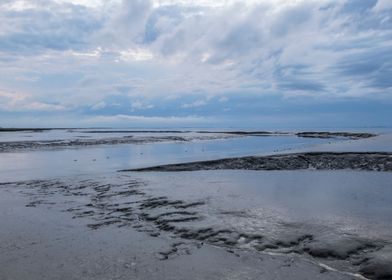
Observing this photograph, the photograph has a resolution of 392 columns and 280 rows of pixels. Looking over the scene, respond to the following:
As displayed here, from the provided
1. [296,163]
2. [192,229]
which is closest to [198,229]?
[192,229]

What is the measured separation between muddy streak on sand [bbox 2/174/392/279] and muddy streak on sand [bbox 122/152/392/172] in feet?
32.9

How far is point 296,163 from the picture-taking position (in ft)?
101

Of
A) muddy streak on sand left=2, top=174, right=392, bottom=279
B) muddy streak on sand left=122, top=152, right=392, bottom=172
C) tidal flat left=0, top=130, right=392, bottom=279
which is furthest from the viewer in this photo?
muddy streak on sand left=122, top=152, right=392, bottom=172

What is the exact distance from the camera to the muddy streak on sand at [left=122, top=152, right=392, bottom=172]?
93.7 feet

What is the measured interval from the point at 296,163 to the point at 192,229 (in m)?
20.6

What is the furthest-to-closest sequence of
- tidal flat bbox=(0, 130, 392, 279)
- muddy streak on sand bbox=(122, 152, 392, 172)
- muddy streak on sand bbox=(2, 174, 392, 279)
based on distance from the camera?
muddy streak on sand bbox=(122, 152, 392, 172) < muddy streak on sand bbox=(2, 174, 392, 279) < tidal flat bbox=(0, 130, 392, 279)

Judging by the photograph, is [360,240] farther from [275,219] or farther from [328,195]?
[328,195]

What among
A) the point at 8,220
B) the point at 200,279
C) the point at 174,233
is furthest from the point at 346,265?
the point at 8,220

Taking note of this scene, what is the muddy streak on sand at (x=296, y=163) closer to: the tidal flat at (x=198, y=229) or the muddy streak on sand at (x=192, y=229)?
the tidal flat at (x=198, y=229)

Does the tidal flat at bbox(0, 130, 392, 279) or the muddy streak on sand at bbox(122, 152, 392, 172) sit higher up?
the muddy streak on sand at bbox(122, 152, 392, 172)

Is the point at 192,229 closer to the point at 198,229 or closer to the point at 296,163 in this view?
the point at 198,229

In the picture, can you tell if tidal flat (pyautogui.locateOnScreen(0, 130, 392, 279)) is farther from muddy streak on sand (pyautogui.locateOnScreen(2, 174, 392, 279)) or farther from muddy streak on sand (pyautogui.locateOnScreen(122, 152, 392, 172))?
muddy streak on sand (pyautogui.locateOnScreen(122, 152, 392, 172))

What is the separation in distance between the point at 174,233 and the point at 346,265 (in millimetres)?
4936

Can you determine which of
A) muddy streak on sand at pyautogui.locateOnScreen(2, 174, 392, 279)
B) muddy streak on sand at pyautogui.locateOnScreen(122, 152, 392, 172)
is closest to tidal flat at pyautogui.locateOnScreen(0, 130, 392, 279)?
muddy streak on sand at pyautogui.locateOnScreen(2, 174, 392, 279)
